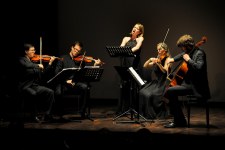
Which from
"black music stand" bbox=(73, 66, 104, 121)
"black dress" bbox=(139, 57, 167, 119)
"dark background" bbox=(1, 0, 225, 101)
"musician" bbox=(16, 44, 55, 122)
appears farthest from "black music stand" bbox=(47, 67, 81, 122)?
"dark background" bbox=(1, 0, 225, 101)

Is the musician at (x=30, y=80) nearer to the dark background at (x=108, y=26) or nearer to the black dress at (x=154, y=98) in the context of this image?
the dark background at (x=108, y=26)

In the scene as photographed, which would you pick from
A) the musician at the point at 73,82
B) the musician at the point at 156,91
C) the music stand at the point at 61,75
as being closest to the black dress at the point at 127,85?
the musician at the point at 156,91

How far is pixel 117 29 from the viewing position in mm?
8531

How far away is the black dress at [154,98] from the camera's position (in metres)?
6.37

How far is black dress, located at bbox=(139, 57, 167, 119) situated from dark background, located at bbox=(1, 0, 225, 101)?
179 centimetres

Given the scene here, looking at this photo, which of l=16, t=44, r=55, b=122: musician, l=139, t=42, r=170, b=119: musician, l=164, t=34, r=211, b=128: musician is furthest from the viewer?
l=139, t=42, r=170, b=119: musician

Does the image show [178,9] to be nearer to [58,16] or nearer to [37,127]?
[58,16]

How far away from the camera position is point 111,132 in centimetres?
357

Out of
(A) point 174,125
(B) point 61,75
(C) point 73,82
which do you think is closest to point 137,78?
(A) point 174,125

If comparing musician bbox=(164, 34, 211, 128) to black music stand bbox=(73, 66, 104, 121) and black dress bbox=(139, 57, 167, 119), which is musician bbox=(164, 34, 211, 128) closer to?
black dress bbox=(139, 57, 167, 119)

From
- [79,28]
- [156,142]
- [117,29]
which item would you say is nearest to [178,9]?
[117,29]

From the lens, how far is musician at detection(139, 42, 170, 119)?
6332mm

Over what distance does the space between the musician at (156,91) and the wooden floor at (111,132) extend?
22cm

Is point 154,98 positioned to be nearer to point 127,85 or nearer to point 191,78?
point 127,85
